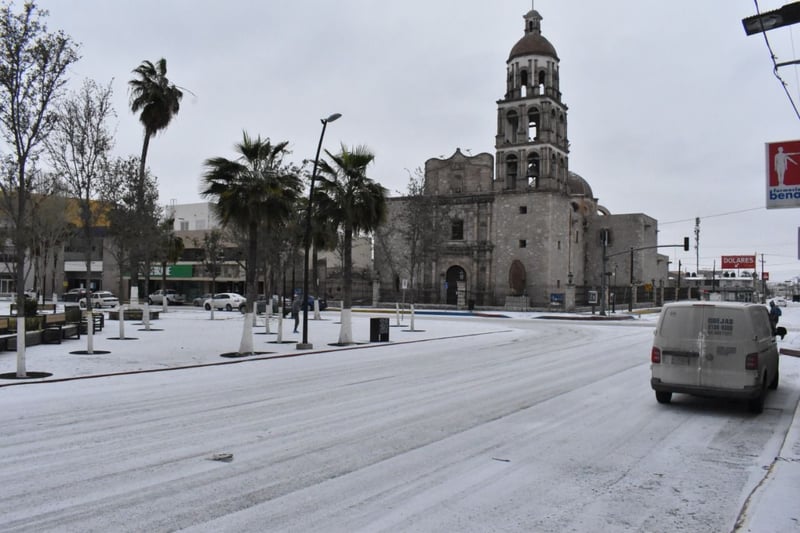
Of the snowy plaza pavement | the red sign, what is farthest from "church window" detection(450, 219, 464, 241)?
the red sign

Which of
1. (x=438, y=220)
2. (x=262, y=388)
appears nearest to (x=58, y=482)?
(x=262, y=388)

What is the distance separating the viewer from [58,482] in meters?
6.25

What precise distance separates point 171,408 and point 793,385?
1296cm

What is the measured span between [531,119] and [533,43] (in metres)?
6.91

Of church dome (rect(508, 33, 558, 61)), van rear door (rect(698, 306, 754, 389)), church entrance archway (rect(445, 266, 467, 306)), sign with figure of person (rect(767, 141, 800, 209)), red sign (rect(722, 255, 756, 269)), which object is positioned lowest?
van rear door (rect(698, 306, 754, 389))

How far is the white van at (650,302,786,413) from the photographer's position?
32.8 ft

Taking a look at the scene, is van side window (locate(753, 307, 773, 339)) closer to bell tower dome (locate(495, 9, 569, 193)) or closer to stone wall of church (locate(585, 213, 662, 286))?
bell tower dome (locate(495, 9, 569, 193))

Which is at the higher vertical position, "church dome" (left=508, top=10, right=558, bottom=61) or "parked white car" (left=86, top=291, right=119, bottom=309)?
"church dome" (left=508, top=10, right=558, bottom=61)

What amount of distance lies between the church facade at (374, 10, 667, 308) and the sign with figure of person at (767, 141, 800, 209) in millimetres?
40904

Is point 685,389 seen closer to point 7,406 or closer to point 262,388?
point 262,388

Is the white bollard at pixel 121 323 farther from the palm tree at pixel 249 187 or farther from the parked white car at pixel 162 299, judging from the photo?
the parked white car at pixel 162 299

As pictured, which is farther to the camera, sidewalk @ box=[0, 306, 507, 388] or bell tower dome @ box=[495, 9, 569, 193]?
bell tower dome @ box=[495, 9, 569, 193]

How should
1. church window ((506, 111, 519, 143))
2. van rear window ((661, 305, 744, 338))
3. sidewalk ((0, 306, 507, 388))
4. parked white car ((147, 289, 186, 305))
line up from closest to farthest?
van rear window ((661, 305, 744, 338)) → sidewalk ((0, 306, 507, 388)) → church window ((506, 111, 519, 143)) → parked white car ((147, 289, 186, 305))

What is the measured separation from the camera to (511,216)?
60.6 m
